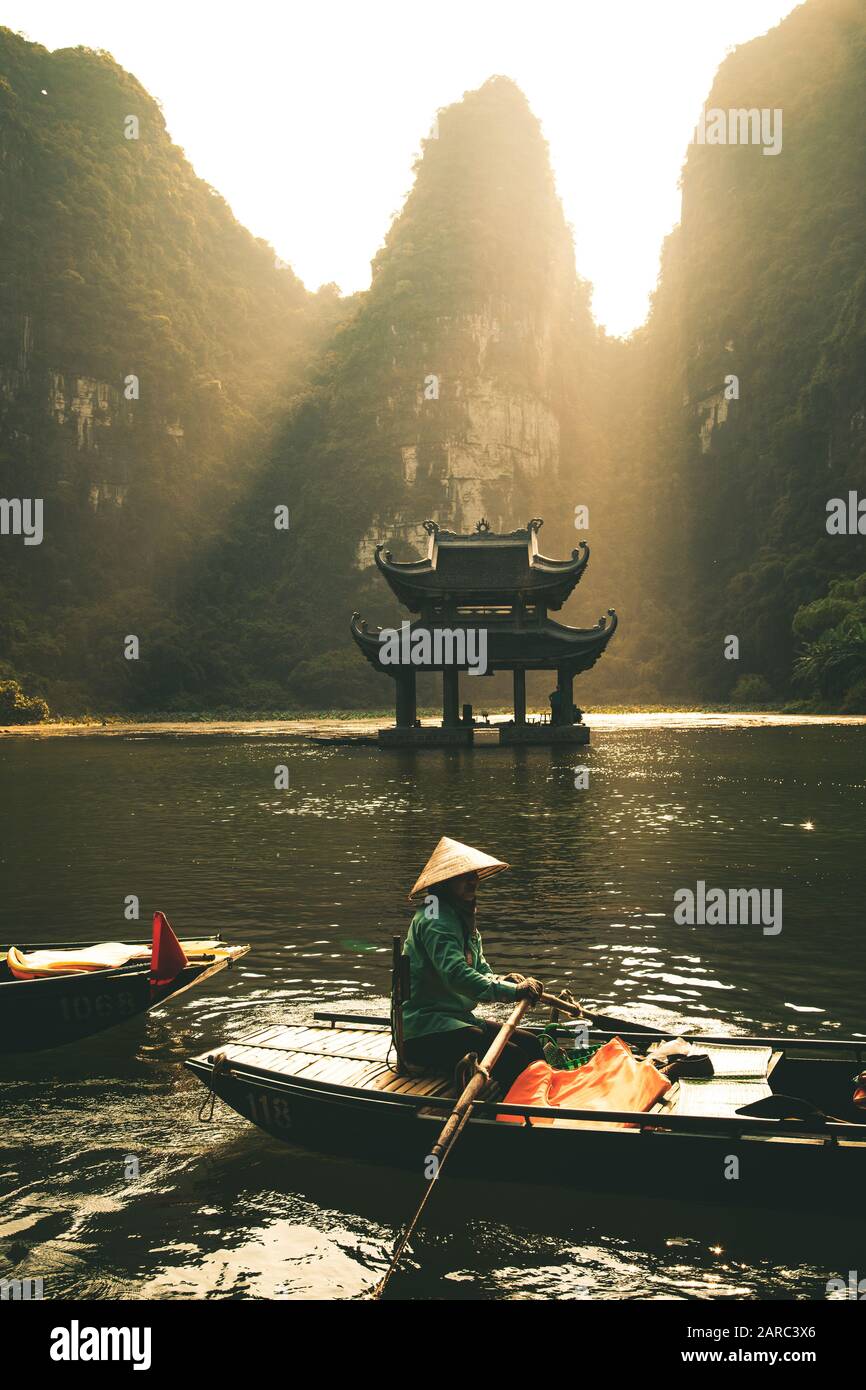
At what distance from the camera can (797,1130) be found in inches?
199

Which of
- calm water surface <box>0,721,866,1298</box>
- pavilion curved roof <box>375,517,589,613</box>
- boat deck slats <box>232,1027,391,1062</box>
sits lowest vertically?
calm water surface <box>0,721,866,1298</box>

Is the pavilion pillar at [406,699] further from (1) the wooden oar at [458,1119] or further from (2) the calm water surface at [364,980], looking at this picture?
(1) the wooden oar at [458,1119]

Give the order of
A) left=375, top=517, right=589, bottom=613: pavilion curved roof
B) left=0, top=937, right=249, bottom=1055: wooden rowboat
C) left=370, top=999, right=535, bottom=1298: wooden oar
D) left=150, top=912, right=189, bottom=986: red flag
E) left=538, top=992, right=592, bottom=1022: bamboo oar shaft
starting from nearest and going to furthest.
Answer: left=370, top=999, right=535, bottom=1298: wooden oar
left=538, top=992, right=592, bottom=1022: bamboo oar shaft
left=0, top=937, right=249, bottom=1055: wooden rowboat
left=150, top=912, right=189, bottom=986: red flag
left=375, top=517, right=589, bottom=613: pavilion curved roof

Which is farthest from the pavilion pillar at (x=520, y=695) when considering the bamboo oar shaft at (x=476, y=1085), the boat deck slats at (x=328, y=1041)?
the bamboo oar shaft at (x=476, y=1085)

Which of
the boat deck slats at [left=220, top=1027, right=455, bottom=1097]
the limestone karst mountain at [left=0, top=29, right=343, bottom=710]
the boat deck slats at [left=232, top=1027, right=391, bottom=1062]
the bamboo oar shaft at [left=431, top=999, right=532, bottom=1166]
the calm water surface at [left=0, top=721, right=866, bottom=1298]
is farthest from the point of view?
the limestone karst mountain at [left=0, top=29, right=343, bottom=710]

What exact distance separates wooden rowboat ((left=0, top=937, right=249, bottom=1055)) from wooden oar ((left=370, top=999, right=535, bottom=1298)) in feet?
9.55

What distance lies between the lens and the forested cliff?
9781 centimetres

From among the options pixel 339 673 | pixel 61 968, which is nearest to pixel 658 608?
pixel 339 673

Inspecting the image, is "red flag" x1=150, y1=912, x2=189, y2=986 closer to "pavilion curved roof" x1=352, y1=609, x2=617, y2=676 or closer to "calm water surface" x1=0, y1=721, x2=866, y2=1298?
"calm water surface" x1=0, y1=721, x2=866, y2=1298

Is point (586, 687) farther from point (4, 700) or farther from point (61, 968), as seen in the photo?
point (61, 968)

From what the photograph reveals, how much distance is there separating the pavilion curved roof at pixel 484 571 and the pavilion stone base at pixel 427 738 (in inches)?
202

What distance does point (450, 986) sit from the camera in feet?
19.1

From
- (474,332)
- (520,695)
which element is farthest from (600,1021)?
(474,332)

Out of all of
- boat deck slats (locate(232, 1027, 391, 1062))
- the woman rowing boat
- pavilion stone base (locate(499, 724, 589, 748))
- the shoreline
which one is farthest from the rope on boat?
the shoreline
